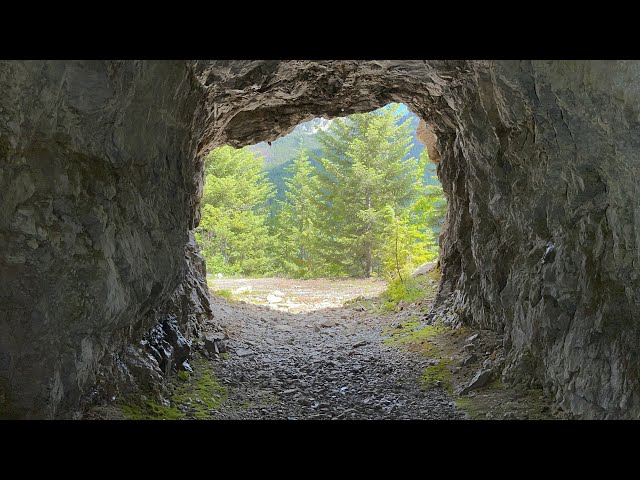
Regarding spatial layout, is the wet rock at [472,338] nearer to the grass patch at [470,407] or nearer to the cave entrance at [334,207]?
the grass patch at [470,407]

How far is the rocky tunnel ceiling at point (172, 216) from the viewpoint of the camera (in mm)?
5691

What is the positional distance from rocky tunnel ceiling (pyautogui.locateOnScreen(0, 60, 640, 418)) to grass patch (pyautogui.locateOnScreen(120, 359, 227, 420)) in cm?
38

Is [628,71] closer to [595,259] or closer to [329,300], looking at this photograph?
[595,259]

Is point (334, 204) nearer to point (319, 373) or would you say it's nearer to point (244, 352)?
point (244, 352)

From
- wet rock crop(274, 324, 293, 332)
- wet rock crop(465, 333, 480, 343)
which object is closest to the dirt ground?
wet rock crop(274, 324, 293, 332)

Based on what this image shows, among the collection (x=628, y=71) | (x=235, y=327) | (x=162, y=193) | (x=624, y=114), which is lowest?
(x=235, y=327)

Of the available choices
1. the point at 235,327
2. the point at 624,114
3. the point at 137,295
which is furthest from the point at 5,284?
the point at 235,327

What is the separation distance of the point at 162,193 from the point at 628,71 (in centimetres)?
634

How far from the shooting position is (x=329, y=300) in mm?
20125

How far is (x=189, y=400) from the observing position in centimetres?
867

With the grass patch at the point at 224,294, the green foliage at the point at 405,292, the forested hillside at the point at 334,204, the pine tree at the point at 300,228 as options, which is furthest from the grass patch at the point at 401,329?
the pine tree at the point at 300,228

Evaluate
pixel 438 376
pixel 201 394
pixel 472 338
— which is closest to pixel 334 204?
pixel 472 338

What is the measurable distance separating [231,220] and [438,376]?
25.0 metres

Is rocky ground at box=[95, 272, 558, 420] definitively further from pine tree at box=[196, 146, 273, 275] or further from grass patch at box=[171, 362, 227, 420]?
pine tree at box=[196, 146, 273, 275]
